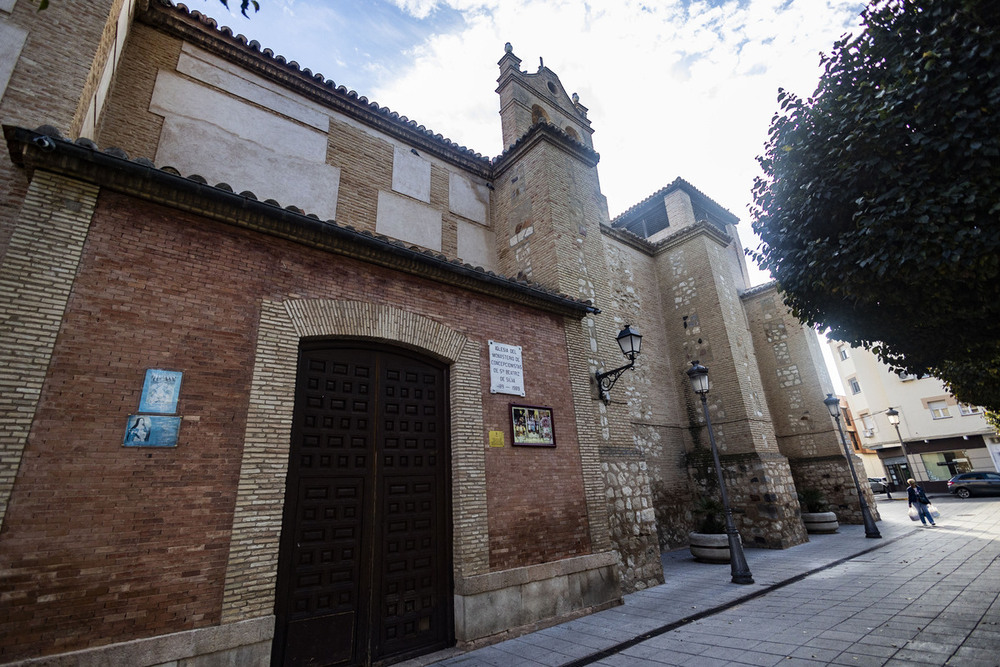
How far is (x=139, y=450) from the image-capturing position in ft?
12.4

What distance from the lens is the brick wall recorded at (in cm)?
328

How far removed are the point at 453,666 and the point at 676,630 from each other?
2650mm

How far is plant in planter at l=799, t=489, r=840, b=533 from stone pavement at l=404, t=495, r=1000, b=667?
11.9 ft

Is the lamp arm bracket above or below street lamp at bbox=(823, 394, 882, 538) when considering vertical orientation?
above

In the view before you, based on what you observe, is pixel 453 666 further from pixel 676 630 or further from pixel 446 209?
pixel 446 209

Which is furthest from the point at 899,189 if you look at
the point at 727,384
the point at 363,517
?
the point at 727,384

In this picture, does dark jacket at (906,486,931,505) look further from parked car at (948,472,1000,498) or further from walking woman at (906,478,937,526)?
parked car at (948,472,1000,498)

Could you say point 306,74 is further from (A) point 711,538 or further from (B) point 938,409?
(B) point 938,409

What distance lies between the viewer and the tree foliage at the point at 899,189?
369 cm

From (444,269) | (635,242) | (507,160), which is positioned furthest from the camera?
(635,242)

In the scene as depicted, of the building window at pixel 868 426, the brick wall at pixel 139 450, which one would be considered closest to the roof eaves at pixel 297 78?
the brick wall at pixel 139 450

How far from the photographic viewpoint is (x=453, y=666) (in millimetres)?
4426

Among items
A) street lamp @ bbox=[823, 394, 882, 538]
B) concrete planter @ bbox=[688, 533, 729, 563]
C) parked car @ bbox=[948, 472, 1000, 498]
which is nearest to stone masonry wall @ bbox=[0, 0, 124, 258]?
concrete planter @ bbox=[688, 533, 729, 563]

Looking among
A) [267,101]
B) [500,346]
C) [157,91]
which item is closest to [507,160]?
[267,101]
